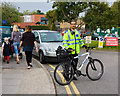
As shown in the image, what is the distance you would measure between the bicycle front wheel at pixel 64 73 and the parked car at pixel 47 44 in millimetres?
3120

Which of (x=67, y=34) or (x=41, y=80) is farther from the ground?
(x=67, y=34)

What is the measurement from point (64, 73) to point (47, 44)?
3.67 metres

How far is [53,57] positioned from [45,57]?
40 cm

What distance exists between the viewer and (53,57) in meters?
8.81

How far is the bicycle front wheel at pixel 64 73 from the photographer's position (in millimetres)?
5535

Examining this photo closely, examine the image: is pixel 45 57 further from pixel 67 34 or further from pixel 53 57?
pixel 67 34

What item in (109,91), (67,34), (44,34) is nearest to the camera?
(109,91)

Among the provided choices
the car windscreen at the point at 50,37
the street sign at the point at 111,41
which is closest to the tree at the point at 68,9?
the street sign at the point at 111,41

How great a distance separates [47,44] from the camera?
9.12m

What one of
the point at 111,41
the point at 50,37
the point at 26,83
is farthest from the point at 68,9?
the point at 26,83

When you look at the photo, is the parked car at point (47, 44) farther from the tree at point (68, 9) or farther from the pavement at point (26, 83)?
the tree at point (68, 9)

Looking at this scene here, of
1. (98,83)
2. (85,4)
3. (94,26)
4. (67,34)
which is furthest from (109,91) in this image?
(85,4)

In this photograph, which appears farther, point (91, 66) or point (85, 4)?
point (85, 4)

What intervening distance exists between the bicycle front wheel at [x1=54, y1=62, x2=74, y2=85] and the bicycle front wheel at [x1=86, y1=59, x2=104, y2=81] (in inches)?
26.2
